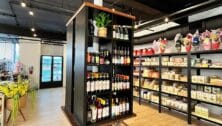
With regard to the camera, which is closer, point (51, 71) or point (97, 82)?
point (97, 82)

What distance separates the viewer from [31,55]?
8.70m

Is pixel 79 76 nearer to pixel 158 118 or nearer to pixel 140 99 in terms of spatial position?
pixel 158 118

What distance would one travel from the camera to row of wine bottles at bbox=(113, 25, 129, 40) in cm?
259

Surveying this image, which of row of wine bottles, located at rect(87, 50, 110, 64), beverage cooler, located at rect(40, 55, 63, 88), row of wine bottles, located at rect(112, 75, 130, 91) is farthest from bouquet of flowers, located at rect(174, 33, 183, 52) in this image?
beverage cooler, located at rect(40, 55, 63, 88)

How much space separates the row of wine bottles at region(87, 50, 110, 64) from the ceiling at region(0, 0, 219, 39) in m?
1.94

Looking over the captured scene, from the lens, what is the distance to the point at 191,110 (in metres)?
4.09

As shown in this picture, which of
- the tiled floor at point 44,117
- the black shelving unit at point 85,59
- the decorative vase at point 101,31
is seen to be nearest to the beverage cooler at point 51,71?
the tiled floor at point 44,117

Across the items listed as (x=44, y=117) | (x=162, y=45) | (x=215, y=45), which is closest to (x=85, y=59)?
(x=44, y=117)

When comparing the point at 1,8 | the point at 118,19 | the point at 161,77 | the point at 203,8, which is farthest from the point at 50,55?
the point at 203,8

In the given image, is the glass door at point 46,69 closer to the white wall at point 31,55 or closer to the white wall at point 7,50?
the white wall at point 31,55

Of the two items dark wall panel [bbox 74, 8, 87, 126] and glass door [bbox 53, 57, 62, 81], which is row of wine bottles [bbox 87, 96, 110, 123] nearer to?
dark wall panel [bbox 74, 8, 87, 126]

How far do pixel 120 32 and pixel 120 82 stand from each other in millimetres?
856

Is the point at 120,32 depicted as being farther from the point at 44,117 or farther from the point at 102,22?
the point at 44,117

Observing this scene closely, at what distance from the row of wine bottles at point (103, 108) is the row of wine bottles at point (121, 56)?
63 cm
